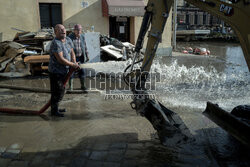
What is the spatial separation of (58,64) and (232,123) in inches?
137

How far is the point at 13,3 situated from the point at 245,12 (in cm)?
1110

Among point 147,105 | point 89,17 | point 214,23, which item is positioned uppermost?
point 214,23

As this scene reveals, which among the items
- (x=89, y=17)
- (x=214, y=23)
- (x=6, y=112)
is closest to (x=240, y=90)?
(x=6, y=112)

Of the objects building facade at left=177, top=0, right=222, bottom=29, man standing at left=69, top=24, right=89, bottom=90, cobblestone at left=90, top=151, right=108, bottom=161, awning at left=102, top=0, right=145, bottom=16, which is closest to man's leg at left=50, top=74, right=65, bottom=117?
man standing at left=69, top=24, right=89, bottom=90

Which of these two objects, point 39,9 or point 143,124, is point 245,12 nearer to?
point 143,124

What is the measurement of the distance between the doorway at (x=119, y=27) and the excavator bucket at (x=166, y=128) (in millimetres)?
10965

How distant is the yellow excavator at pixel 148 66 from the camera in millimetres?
2980

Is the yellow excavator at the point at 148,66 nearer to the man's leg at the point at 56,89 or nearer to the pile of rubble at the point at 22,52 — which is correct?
the man's leg at the point at 56,89

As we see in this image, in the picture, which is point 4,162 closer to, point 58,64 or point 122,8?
point 58,64

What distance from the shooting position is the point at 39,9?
11891 millimetres

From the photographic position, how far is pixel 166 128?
333 cm

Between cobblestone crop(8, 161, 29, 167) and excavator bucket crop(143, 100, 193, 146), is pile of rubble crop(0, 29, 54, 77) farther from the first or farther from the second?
excavator bucket crop(143, 100, 193, 146)

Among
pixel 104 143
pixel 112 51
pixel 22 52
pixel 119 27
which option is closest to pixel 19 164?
pixel 104 143

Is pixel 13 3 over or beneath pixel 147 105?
over
